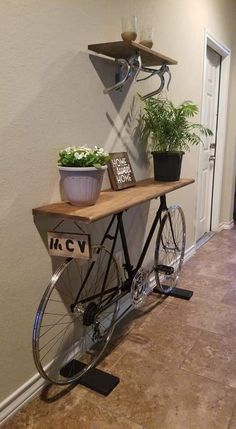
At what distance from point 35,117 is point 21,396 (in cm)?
126

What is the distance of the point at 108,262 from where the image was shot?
6.51 feet

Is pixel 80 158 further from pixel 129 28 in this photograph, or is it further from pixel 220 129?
pixel 220 129

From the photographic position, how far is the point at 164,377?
Result: 1750mm

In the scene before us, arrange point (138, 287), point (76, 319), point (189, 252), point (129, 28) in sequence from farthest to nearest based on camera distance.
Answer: point (189, 252)
point (138, 287)
point (76, 319)
point (129, 28)

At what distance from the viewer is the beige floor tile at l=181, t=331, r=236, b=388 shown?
178 centimetres

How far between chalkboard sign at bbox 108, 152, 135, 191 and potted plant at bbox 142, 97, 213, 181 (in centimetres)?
28

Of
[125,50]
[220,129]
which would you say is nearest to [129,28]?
[125,50]

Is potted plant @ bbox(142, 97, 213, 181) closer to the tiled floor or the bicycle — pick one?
the bicycle

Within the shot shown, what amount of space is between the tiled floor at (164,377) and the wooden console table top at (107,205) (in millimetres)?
895

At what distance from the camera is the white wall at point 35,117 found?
1335 mm

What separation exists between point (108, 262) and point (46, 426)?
2.84 feet

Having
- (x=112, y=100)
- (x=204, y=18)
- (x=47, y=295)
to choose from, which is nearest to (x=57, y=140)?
(x=112, y=100)

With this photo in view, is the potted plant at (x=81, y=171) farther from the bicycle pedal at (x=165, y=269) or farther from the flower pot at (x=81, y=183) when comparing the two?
the bicycle pedal at (x=165, y=269)

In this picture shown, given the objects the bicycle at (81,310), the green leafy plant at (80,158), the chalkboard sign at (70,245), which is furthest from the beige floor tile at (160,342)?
the green leafy plant at (80,158)
